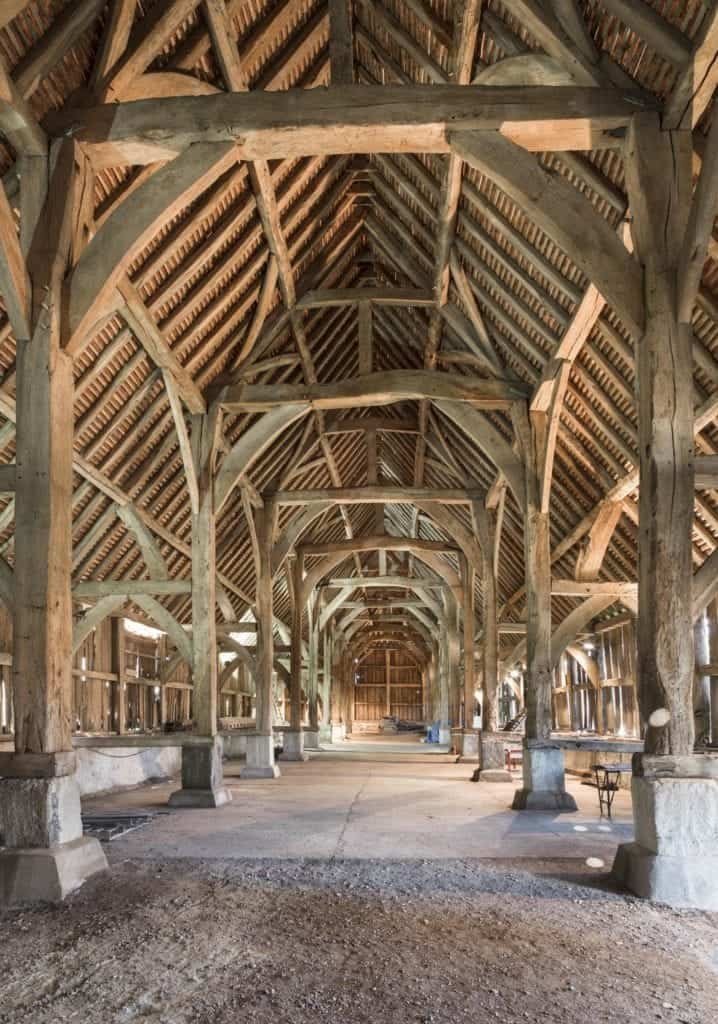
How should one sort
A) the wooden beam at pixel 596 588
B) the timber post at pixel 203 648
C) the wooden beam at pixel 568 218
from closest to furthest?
the wooden beam at pixel 568 218 → the timber post at pixel 203 648 → the wooden beam at pixel 596 588

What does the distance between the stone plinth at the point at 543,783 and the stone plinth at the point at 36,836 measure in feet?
18.4

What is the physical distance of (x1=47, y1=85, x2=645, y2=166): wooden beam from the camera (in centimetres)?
598

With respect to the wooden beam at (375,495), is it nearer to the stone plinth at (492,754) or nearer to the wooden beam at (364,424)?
the wooden beam at (364,424)

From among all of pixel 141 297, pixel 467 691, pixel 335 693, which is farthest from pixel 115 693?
pixel 335 693

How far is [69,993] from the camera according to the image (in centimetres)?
379

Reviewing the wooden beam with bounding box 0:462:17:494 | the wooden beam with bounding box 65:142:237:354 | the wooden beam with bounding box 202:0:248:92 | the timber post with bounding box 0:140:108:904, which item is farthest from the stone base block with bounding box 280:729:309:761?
the wooden beam with bounding box 202:0:248:92

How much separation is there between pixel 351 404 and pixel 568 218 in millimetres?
5957

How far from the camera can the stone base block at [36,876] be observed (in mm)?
5184

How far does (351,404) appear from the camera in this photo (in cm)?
1162

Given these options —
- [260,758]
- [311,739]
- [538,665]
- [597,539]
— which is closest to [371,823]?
[538,665]

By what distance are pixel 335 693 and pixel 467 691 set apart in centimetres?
1518

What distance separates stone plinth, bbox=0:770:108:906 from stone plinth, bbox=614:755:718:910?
3.38 meters

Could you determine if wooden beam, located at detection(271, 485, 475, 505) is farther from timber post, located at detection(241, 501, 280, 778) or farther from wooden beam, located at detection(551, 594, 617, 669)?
wooden beam, located at detection(551, 594, 617, 669)

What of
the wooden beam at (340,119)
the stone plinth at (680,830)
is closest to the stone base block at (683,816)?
the stone plinth at (680,830)
